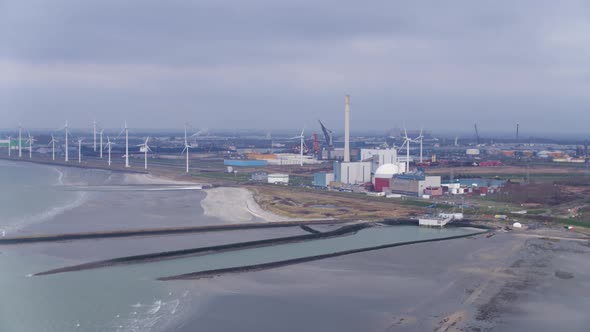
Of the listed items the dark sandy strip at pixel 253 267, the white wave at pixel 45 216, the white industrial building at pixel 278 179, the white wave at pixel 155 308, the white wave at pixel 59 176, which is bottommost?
the white wave at pixel 155 308

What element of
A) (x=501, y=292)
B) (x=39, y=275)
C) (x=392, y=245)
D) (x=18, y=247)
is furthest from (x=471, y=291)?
(x=18, y=247)

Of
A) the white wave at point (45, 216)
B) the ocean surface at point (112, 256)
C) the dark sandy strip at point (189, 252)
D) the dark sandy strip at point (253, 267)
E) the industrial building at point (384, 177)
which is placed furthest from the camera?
the industrial building at point (384, 177)

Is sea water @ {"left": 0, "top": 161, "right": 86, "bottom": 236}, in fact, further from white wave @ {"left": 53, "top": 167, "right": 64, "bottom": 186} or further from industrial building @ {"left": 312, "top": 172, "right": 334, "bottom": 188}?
industrial building @ {"left": 312, "top": 172, "right": 334, "bottom": 188}

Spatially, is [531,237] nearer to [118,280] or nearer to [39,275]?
[118,280]

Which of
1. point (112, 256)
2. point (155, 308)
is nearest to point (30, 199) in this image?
point (112, 256)

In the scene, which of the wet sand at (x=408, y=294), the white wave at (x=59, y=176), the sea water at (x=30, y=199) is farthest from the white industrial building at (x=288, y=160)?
the wet sand at (x=408, y=294)

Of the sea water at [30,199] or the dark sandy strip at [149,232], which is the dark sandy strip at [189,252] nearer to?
the dark sandy strip at [149,232]

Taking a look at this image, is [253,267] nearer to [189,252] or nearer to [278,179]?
[189,252]
